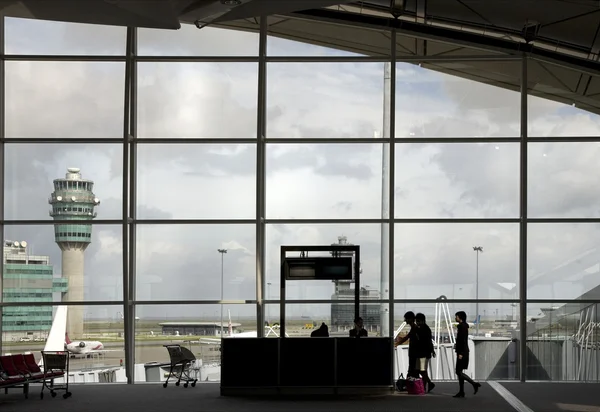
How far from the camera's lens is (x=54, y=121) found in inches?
745

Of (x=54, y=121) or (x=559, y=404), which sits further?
(x=54, y=121)

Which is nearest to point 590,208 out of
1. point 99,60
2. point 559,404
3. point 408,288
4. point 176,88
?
point 408,288

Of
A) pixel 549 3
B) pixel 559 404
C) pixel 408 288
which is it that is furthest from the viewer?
pixel 408 288

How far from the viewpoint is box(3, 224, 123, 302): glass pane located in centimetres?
1875

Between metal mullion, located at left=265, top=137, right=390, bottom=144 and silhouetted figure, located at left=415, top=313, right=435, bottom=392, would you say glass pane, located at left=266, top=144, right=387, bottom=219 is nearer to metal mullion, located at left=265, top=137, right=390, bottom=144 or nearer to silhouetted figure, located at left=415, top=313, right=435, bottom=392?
metal mullion, located at left=265, top=137, right=390, bottom=144

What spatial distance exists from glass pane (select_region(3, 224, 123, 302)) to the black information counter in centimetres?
409

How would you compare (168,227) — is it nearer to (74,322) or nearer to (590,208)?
(74,322)

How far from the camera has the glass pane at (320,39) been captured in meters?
19.0

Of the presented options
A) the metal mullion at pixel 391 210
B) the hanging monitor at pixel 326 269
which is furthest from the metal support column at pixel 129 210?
the metal mullion at pixel 391 210

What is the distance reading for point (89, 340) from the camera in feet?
61.4

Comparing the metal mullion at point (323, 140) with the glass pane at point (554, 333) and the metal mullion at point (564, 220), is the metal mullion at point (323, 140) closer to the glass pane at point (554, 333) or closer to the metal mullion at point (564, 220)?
the metal mullion at point (564, 220)

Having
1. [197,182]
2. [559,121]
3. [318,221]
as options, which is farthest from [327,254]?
[559,121]

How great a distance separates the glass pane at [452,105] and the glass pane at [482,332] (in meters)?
3.54

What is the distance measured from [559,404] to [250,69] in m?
9.12
